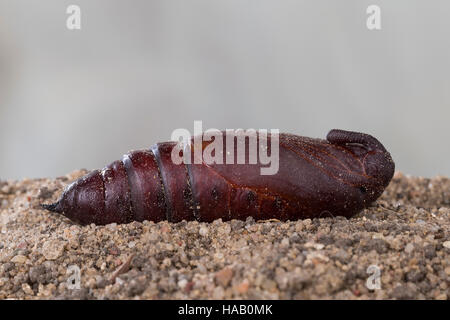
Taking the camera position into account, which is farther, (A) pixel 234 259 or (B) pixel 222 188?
(B) pixel 222 188

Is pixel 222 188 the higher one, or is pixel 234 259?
pixel 222 188

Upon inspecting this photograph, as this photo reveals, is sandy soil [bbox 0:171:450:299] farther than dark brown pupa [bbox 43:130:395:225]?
No

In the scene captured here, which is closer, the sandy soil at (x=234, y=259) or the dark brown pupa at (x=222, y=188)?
the sandy soil at (x=234, y=259)

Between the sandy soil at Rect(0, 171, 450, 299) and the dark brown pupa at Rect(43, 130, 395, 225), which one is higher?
the dark brown pupa at Rect(43, 130, 395, 225)

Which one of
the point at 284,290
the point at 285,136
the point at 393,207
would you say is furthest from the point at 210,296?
the point at 393,207

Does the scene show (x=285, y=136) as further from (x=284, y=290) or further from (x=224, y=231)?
(x=284, y=290)
